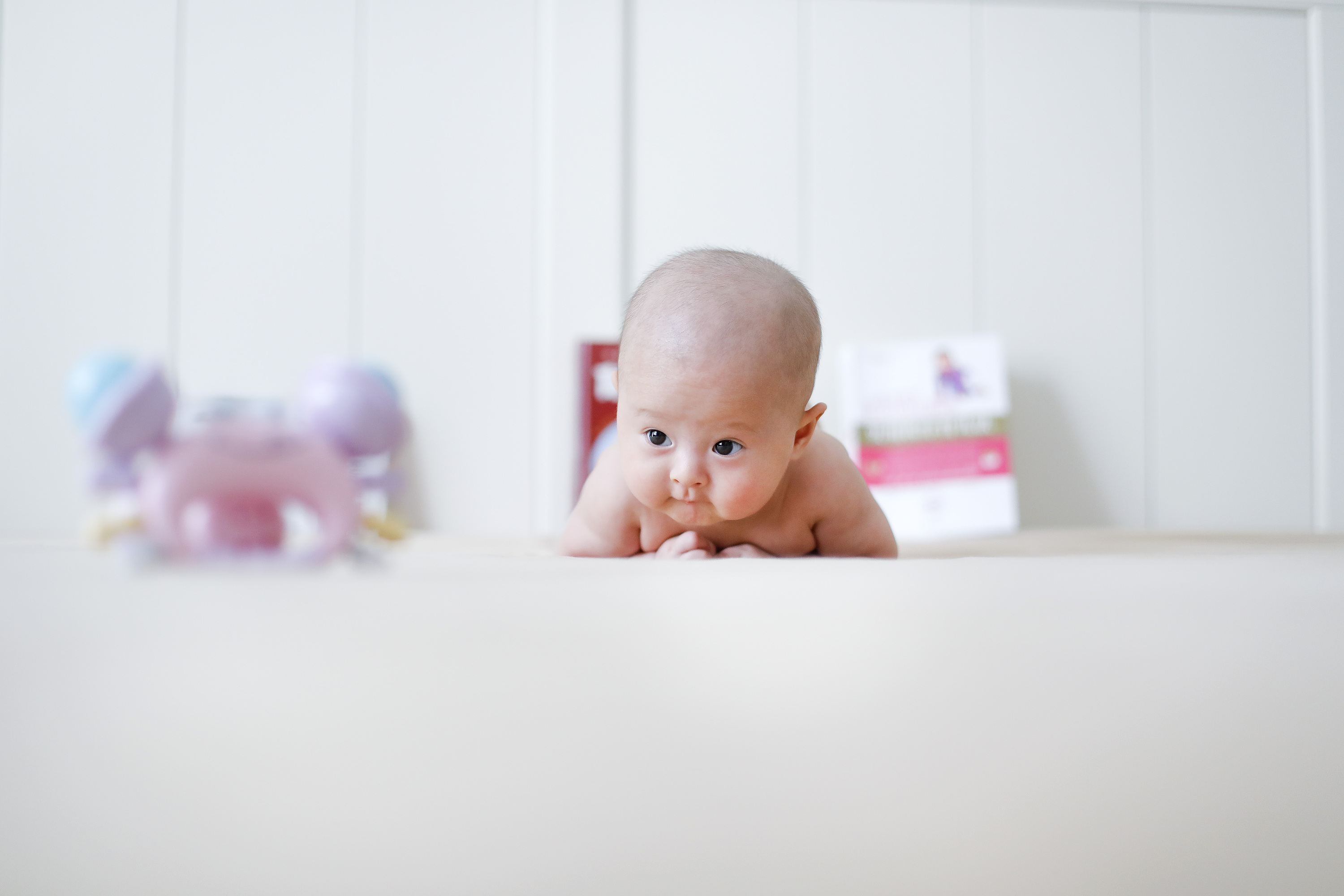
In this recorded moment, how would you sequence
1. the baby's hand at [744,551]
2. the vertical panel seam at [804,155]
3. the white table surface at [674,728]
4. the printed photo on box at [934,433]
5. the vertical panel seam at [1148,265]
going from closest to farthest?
the white table surface at [674,728] → the baby's hand at [744,551] → the printed photo on box at [934,433] → the vertical panel seam at [804,155] → the vertical panel seam at [1148,265]

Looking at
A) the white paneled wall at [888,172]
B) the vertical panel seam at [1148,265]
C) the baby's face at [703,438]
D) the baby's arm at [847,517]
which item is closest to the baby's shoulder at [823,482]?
the baby's arm at [847,517]

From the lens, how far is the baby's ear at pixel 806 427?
79cm

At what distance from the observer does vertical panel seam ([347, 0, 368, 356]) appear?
5.23ft

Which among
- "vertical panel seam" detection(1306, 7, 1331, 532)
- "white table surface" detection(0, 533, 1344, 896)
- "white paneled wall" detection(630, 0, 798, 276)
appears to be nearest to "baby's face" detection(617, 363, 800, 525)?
"white table surface" detection(0, 533, 1344, 896)

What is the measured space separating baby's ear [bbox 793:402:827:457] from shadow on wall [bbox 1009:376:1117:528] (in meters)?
1.07

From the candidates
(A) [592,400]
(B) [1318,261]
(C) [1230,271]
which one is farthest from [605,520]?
(B) [1318,261]

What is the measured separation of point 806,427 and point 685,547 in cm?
15

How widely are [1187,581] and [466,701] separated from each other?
0.98 ft

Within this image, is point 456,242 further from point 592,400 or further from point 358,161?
point 592,400

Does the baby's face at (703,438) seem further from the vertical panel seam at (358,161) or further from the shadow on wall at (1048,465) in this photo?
the shadow on wall at (1048,465)

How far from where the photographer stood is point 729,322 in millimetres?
713

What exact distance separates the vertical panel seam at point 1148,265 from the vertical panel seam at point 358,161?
1.51 m

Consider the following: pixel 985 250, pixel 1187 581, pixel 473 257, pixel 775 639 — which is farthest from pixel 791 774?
pixel 985 250

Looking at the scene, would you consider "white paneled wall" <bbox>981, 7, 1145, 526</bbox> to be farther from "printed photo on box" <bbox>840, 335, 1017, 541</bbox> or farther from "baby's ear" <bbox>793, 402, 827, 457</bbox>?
"baby's ear" <bbox>793, 402, 827, 457</bbox>
